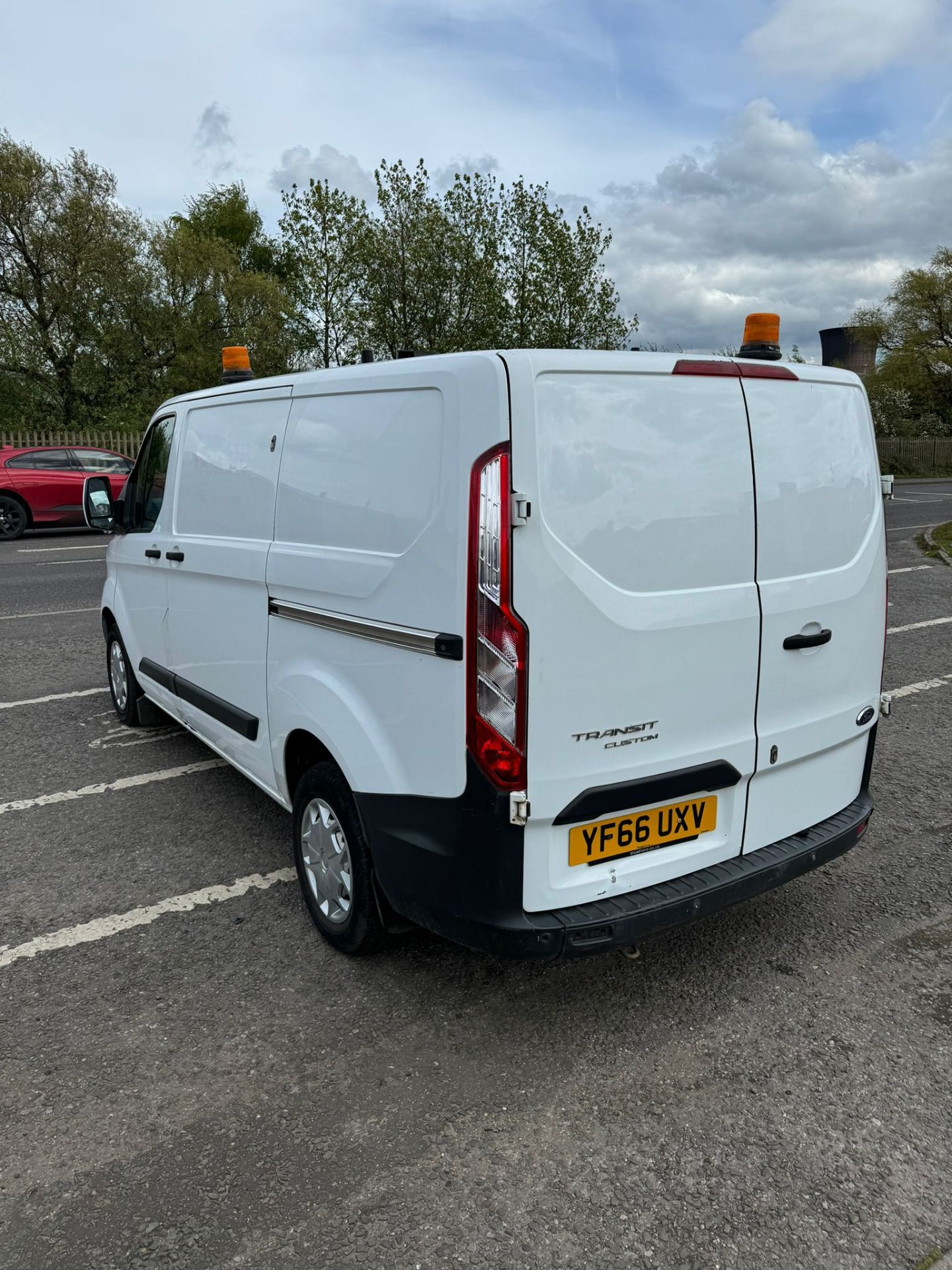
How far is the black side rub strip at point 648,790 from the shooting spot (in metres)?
2.58

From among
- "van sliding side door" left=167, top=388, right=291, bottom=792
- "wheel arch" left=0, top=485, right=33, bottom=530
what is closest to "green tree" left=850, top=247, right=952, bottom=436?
"wheel arch" left=0, top=485, right=33, bottom=530

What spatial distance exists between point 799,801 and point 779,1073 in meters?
0.85

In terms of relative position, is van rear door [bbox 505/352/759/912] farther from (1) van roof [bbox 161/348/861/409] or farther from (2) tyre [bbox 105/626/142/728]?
(2) tyre [bbox 105/626/142/728]

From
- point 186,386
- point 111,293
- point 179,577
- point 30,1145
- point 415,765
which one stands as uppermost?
point 111,293

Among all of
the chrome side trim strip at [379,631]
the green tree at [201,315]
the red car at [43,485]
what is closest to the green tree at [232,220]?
the green tree at [201,315]

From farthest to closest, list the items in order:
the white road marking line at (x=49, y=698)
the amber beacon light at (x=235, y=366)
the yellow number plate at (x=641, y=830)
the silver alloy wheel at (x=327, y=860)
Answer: the white road marking line at (x=49, y=698) → the amber beacon light at (x=235, y=366) → the silver alloy wheel at (x=327, y=860) → the yellow number plate at (x=641, y=830)

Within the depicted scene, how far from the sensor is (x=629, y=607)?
8.49ft

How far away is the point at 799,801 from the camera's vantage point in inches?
124

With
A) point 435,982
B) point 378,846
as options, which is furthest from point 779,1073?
point 378,846

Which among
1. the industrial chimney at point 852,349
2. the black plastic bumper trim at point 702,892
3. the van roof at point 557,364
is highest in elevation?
the industrial chimney at point 852,349

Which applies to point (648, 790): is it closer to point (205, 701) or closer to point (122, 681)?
point (205, 701)

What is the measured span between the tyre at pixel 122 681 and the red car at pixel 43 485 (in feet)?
37.9

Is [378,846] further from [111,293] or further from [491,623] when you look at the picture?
[111,293]

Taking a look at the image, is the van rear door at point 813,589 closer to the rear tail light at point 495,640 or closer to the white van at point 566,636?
the white van at point 566,636
